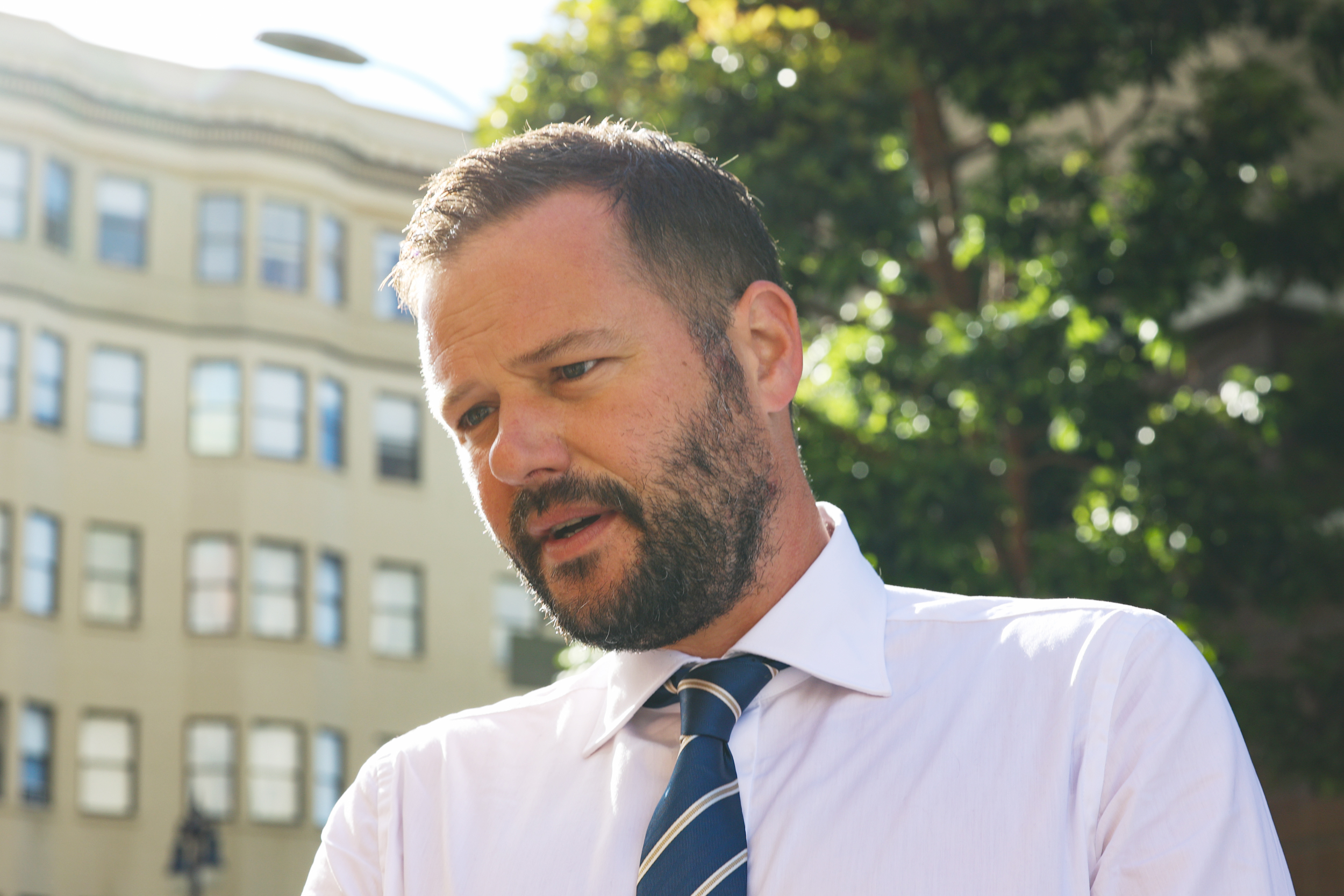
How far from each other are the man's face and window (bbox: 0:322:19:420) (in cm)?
2436

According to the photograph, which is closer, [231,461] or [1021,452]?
[1021,452]

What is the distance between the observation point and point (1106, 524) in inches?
253

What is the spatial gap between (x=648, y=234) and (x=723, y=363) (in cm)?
18

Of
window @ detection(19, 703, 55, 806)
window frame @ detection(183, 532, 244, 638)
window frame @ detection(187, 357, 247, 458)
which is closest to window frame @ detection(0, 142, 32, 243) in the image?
window frame @ detection(187, 357, 247, 458)

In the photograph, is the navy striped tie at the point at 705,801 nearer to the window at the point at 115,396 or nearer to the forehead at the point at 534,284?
the forehead at the point at 534,284

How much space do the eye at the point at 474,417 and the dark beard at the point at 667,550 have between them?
0.41 feet

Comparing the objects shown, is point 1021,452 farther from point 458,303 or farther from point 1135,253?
point 458,303

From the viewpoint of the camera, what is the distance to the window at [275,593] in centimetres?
2544

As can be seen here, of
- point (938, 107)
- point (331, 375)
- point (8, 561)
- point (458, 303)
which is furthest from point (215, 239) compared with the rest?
point (458, 303)

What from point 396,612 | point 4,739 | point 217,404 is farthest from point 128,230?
point 4,739

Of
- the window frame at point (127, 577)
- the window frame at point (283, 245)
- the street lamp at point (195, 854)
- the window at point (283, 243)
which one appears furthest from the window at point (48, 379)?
the street lamp at point (195, 854)

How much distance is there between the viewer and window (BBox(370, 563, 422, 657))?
2658 cm

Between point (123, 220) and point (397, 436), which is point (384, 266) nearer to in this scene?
point (397, 436)

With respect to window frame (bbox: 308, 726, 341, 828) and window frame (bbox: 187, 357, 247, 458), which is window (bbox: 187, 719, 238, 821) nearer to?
window frame (bbox: 308, 726, 341, 828)
